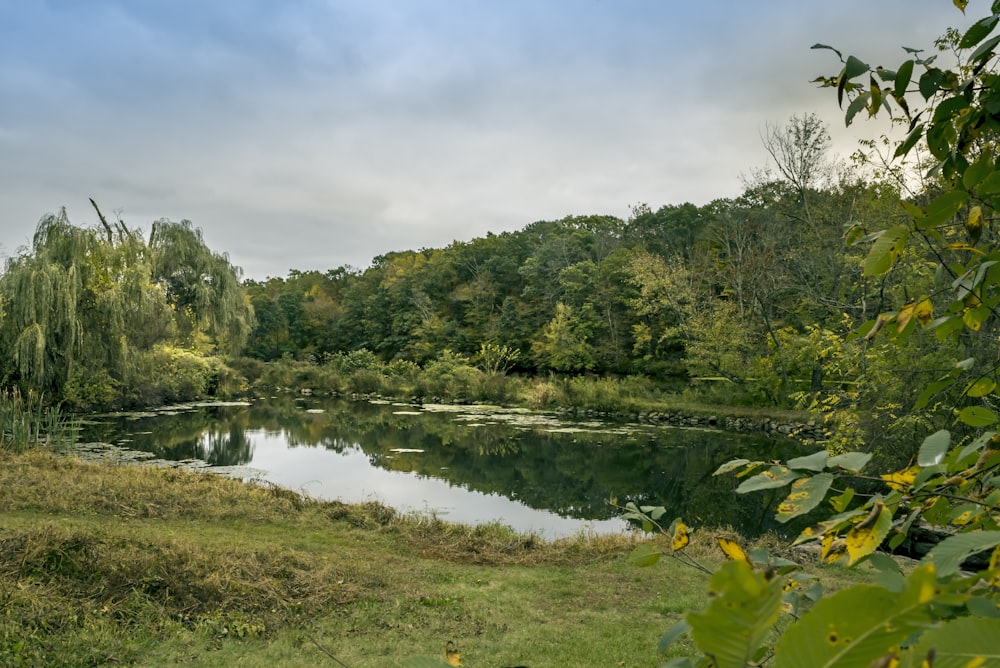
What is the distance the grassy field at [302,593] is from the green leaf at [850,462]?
7.86 ft

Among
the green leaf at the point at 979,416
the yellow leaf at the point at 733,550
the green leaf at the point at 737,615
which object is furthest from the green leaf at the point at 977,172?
the green leaf at the point at 737,615

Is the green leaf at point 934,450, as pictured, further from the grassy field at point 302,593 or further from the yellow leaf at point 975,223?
the grassy field at point 302,593

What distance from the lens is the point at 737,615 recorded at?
322 mm

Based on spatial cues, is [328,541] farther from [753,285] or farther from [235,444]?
[753,285]

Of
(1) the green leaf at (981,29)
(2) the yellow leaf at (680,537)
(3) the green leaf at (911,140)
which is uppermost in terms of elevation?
(1) the green leaf at (981,29)

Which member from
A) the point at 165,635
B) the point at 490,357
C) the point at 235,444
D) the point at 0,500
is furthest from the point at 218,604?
the point at 490,357

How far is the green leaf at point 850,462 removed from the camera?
80 centimetres

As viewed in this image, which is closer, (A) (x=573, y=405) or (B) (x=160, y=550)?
(B) (x=160, y=550)

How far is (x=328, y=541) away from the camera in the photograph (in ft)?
23.1

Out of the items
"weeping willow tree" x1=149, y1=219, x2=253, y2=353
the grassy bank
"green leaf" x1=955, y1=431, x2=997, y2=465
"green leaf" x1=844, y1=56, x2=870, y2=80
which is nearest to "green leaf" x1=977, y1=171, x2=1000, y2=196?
"green leaf" x1=844, y1=56, x2=870, y2=80

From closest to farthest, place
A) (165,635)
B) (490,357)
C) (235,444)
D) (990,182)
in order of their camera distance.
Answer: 1. (990,182)
2. (165,635)
3. (235,444)
4. (490,357)

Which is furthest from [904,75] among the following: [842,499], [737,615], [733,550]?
[737,615]

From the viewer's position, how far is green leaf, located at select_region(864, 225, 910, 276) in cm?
89

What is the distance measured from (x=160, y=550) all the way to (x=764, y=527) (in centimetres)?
806
